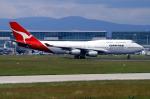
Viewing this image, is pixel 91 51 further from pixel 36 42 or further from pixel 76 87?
pixel 76 87

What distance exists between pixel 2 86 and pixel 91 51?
66.9 metres

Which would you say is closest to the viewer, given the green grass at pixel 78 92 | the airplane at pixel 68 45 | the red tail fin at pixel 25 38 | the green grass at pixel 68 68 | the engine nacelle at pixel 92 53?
the green grass at pixel 78 92

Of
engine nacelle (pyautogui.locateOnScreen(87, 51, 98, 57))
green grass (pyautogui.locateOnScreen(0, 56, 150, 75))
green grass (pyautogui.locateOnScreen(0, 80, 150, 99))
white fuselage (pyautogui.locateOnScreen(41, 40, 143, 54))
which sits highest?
white fuselage (pyautogui.locateOnScreen(41, 40, 143, 54))

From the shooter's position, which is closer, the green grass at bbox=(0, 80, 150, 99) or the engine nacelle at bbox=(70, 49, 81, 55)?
the green grass at bbox=(0, 80, 150, 99)

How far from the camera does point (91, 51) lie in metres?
97.1

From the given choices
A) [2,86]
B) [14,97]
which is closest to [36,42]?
[2,86]

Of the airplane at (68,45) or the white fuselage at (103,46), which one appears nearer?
the airplane at (68,45)

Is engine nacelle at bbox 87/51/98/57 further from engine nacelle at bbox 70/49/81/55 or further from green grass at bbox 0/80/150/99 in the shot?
green grass at bbox 0/80/150/99

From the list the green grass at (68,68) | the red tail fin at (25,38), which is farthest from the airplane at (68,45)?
the green grass at (68,68)

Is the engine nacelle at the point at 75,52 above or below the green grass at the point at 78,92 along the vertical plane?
above

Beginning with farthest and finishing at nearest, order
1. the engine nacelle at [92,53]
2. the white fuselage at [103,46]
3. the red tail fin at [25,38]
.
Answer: the white fuselage at [103,46] < the red tail fin at [25,38] < the engine nacelle at [92,53]

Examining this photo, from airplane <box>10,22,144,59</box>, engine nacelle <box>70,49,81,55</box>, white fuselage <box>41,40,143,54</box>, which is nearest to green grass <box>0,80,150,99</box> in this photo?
engine nacelle <box>70,49,81,55</box>

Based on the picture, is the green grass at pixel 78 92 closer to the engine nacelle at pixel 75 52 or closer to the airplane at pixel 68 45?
the engine nacelle at pixel 75 52

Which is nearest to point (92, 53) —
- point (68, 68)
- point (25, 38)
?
point (25, 38)
